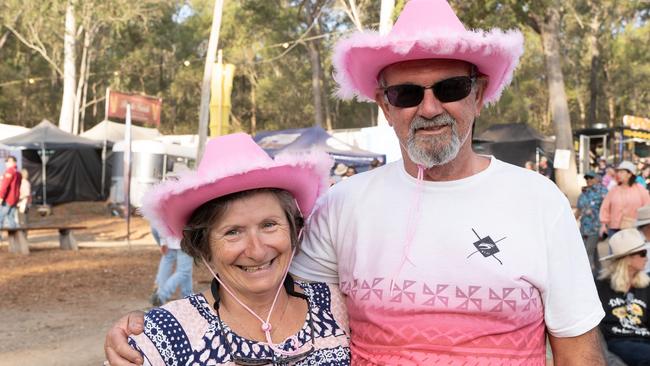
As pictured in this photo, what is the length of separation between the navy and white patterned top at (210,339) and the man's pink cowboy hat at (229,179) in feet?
0.94

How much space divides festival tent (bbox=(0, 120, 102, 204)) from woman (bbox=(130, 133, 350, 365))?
23854 mm

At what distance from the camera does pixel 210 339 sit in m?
2.18

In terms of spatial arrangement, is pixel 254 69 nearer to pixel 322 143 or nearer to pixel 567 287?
pixel 322 143

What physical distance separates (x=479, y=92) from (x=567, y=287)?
0.71m

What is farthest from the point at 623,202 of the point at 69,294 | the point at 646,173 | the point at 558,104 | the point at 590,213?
the point at 558,104

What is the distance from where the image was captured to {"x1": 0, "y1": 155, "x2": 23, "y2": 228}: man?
15.9 metres

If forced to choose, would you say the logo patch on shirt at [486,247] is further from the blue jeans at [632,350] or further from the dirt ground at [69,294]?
the dirt ground at [69,294]

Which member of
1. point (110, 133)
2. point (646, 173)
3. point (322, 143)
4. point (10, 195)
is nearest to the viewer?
point (10, 195)

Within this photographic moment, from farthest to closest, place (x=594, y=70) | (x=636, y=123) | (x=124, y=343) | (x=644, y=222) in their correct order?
(x=594, y=70)
(x=636, y=123)
(x=644, y=222)
(x=124, y=343)

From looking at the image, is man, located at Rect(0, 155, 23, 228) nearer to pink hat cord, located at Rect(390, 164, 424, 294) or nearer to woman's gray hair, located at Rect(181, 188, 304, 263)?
woman's gray hair, located at Rect(181, 188, 304, 263)

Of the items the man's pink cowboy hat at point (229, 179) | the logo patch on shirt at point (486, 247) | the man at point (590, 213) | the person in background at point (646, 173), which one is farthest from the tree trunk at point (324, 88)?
the logo patch on shirt at point (486, 247)

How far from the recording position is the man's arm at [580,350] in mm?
2170

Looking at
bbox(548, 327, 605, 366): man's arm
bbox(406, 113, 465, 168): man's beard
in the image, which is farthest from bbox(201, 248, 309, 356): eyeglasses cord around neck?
bbox(548, 327, 605, 366): man's arm

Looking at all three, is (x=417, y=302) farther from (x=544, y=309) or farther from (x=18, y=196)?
(x=18, y=196)
